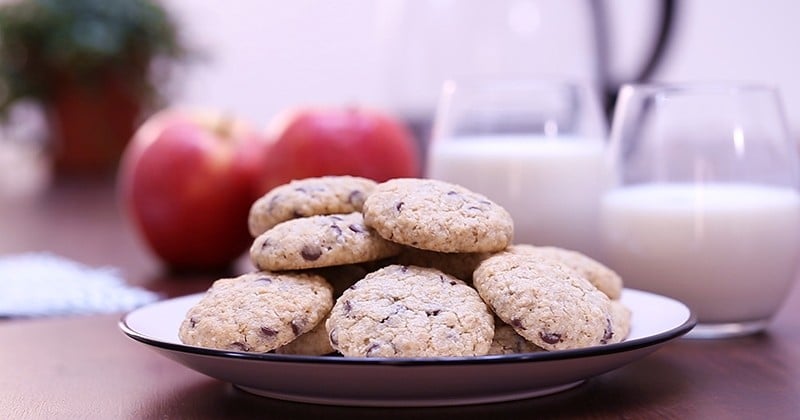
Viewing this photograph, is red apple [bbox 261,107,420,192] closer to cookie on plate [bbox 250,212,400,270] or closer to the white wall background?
cookie on plate [bbox 250,212,400,270]

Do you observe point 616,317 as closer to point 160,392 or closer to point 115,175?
point 160,392

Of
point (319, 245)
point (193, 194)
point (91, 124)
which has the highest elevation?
point (319, 245)

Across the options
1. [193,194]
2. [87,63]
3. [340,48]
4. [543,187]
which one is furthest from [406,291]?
[340,48]

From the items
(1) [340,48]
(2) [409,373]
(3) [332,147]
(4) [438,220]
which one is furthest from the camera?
(1) [340,48]

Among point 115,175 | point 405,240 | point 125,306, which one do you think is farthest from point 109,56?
point 405,240

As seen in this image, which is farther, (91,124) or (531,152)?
(91,124)

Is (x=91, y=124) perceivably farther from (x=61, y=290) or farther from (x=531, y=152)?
(x=531, y=152)

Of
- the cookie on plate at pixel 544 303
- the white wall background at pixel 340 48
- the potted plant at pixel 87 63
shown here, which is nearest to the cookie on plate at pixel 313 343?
the cookie on plate at pixel 544 303
